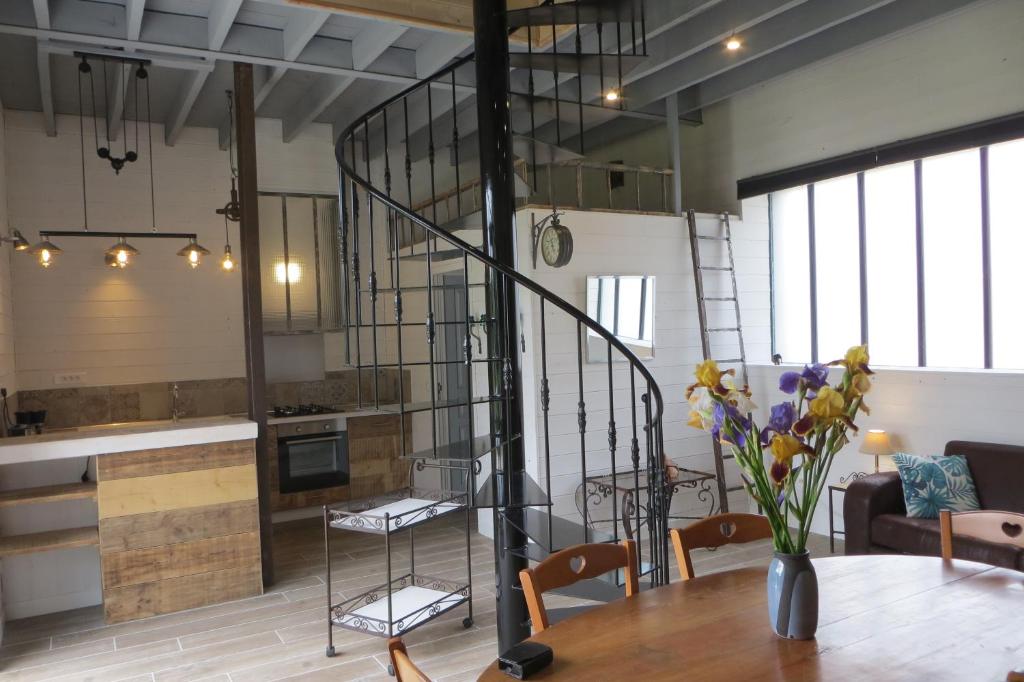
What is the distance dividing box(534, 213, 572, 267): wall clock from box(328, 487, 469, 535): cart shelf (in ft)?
6.02

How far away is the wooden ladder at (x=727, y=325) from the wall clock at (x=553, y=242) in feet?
4.08

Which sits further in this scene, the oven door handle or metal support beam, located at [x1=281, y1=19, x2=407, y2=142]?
the oven door handle

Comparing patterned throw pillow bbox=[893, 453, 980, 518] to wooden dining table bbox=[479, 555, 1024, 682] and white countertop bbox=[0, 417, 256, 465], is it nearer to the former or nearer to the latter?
wooden dining table bbox=[479, 555, 1024, 682]

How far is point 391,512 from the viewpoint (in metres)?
3.87

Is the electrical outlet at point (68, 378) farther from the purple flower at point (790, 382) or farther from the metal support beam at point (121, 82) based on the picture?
the purple flower at point (790, 382)

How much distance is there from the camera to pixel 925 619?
185 cm

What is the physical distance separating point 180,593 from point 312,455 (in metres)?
2.16

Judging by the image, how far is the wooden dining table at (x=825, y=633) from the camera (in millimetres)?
1590

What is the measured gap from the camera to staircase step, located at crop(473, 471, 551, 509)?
317 centimetres

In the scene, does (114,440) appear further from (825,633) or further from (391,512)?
(825,633)

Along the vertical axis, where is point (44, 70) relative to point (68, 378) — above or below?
above

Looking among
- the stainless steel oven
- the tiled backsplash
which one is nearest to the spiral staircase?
the tiled backsplash

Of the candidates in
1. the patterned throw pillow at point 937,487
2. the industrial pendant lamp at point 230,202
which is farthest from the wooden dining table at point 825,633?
the industrial pendant lamp at point 230,202

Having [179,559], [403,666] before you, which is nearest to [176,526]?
[179,559]
